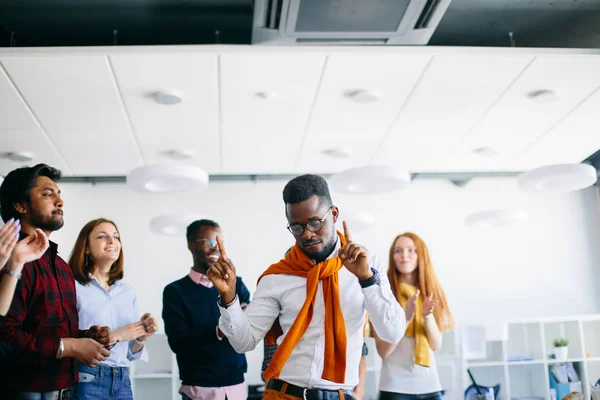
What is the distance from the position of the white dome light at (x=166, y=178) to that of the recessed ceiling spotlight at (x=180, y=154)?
5.23 feet

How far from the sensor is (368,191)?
5152mm

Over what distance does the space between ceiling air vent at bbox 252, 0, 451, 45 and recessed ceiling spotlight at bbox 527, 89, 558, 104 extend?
142cm

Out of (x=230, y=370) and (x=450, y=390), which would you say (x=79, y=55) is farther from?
(x=450, y=390)

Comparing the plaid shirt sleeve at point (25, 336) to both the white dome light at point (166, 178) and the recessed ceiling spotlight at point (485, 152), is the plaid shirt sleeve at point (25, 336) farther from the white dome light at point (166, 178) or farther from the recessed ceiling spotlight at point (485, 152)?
the recessed ceiling spotlight at point (485, 152)

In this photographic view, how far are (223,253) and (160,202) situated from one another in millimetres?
5837

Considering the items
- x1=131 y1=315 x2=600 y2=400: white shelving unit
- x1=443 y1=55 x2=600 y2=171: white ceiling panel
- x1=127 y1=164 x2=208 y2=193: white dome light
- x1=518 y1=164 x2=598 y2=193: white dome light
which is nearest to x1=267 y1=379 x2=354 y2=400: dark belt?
x1=127 y1=164 x2=208 y2=193: white dome light

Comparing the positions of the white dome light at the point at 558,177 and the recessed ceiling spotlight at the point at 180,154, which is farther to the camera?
the recessed ceiling spotlight at the point at 180,154

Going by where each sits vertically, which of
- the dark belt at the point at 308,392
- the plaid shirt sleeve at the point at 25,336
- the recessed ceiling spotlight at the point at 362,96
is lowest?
the dark belt at the point at 308,392

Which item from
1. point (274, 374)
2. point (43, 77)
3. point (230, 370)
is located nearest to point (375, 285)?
point (274, 374)

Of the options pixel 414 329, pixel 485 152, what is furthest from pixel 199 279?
pixel 485 152

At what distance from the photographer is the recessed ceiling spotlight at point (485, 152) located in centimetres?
673

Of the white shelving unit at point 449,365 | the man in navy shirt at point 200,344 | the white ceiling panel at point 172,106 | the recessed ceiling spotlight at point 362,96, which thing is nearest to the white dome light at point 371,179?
the recessed ceiling spotlight at point 362,96

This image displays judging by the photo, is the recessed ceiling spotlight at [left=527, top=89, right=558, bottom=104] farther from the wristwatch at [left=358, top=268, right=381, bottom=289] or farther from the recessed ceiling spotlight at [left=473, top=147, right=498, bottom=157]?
the wristwatch at [left=358, top=268, right=381, bottom=289]

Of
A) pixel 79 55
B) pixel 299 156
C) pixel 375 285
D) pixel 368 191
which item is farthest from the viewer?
pixel 299 156
